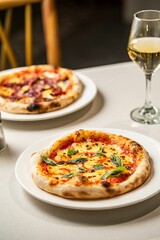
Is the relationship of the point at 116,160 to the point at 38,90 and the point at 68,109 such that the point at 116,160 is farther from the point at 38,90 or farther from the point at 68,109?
the point at 38,90

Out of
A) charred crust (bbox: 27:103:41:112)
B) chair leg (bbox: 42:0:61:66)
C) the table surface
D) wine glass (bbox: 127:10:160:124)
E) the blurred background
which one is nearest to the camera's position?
the table surface

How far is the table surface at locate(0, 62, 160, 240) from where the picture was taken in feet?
3.37

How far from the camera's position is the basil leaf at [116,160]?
1.18 meters

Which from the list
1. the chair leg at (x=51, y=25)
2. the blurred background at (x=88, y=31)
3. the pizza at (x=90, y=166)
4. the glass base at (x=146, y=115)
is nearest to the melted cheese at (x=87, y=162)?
the pizza at (x=90, y=166)

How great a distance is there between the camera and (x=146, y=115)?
152cm

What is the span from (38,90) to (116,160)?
59 cm

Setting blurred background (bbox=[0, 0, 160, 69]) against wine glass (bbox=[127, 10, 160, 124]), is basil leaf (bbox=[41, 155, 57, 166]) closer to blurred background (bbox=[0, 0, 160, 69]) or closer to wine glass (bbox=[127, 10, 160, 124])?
wine glass (bbox=[127, 10, 160, 124])

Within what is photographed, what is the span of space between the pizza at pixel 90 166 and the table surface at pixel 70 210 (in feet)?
0.15

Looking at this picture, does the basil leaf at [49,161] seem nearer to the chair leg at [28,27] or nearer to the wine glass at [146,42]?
the wine glass at [146,42]

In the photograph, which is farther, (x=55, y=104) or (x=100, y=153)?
(x=55, y=104)

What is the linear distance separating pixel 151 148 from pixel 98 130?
0.15 metres

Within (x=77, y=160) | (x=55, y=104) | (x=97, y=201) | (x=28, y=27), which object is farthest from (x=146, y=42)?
(x=28, y=27)

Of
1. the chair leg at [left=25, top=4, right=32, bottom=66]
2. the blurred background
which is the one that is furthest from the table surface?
the blurred background

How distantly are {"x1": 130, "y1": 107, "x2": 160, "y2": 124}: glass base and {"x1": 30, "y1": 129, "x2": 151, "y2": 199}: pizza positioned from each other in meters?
0.22
